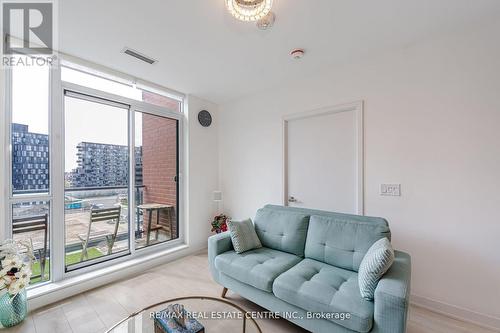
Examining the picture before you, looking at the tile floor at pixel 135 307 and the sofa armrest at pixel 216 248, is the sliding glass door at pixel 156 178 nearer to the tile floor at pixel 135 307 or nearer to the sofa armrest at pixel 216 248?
the tile floor at pixel 135 307

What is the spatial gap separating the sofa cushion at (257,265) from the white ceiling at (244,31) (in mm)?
2145

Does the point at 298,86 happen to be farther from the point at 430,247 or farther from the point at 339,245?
the point at 430,247

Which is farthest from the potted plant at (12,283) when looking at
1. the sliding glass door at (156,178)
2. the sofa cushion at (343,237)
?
the sofa cushion at (343,237)

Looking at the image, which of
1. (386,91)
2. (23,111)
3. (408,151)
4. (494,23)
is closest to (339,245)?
(408,151)

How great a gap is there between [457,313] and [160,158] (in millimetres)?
3865

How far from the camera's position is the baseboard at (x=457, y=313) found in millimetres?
1815

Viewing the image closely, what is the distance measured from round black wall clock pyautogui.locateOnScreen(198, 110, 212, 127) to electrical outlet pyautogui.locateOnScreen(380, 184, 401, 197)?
281 centimetres

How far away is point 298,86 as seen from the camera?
9.88 feet

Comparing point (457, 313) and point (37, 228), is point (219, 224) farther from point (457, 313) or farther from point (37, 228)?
point (457, 313)

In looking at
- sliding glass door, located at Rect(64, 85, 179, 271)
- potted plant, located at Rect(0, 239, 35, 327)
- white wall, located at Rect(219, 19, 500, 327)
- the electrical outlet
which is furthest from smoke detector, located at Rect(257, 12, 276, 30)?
potted plant, located at Rect(0, 239, 35, 327)

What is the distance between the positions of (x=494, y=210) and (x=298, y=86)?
236cm

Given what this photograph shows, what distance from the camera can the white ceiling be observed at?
171cm

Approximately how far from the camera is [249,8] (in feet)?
4.92

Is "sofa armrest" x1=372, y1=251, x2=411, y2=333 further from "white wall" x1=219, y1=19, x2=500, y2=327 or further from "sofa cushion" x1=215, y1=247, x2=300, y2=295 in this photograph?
"white wall" x1=219, y1=19, x2=500, y2=327
